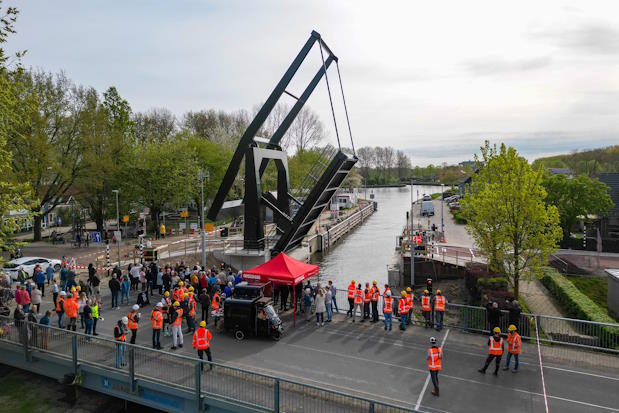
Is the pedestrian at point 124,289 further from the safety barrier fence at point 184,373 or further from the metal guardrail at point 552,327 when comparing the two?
the metal guardrail at point 552,327

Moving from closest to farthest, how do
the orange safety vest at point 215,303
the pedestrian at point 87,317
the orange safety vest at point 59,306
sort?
the pedestrian at point 87,317, the orange safety vest at point 59,306, the orange safety vest at point 215,303

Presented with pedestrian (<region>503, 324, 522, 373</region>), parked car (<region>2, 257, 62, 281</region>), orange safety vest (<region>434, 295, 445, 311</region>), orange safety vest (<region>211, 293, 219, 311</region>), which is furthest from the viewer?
parked car (<region>2, 257, 62, 281</region>)

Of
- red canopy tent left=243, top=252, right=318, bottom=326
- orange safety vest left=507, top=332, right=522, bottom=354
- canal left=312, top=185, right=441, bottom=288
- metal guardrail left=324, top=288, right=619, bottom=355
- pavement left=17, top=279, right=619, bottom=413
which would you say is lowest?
canal left=312, top=185, right=441, bottom=288

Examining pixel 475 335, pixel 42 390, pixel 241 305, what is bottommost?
pixel 42 390

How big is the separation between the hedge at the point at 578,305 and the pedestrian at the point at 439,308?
16.6ft

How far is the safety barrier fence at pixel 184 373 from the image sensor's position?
943 cm

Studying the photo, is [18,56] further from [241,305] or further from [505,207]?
[505,207]

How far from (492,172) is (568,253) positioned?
16349 mm

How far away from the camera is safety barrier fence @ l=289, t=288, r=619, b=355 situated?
45.3 ft

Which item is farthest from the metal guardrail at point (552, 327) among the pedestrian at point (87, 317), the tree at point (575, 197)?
the tree at point (575, 197)

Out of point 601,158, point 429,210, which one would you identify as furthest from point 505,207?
point 601,158

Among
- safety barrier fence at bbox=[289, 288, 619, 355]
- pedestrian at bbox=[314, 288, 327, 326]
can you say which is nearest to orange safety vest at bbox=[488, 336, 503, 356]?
safety barrier fence at bbox=[289, 288, 619, 355]

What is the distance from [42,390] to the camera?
44.8ft

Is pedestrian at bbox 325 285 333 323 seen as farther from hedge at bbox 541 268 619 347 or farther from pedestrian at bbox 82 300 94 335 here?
hedge at bbox 541 268 619 347
